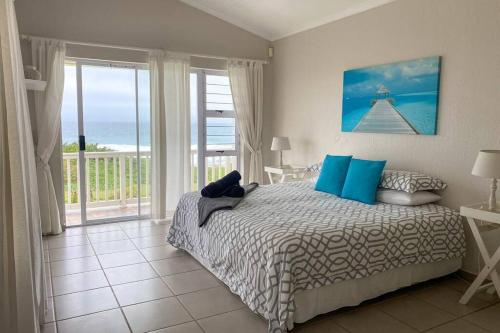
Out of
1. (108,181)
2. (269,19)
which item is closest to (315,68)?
(269,19)

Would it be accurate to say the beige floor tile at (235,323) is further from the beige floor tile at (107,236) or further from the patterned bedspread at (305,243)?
the beige floor tile at (107,236)

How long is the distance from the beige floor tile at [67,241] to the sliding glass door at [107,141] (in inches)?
21.9

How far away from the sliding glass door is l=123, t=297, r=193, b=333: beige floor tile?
2.55m

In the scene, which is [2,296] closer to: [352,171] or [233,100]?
[352,171]

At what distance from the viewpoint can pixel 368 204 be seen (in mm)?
3553

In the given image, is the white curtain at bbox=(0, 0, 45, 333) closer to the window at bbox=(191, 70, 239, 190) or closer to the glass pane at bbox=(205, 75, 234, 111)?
the window at bbox=(191, 70, 239, 190)

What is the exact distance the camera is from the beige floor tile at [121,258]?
363 cm

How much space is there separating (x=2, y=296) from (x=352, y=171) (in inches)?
120

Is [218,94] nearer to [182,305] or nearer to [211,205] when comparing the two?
[211,205]

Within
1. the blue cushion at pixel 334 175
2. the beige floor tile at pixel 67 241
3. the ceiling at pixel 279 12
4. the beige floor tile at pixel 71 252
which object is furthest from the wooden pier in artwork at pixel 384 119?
the beige floor tile at pixel 67 241

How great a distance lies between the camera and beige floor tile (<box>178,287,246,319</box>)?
275cm

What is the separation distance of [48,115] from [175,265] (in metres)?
2.34

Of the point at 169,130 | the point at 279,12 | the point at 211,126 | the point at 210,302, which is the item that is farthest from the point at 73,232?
the point at 279,12

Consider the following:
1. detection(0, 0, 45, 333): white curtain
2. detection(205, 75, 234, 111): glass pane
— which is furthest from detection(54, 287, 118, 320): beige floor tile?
detection(205, 75, 234, 111): glass pane
